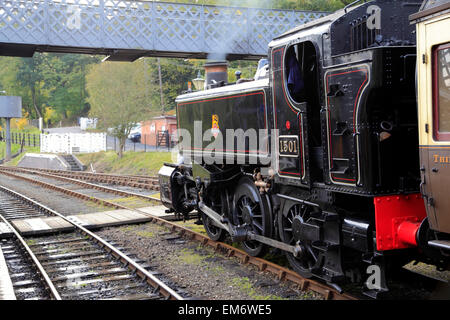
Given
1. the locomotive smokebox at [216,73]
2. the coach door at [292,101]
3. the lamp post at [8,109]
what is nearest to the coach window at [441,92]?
the coach door at [292,101]

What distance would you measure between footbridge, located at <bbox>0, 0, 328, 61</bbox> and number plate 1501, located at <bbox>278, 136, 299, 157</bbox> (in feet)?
24.2

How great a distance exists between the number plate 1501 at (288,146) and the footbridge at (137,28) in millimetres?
7390

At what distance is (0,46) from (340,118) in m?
9.68

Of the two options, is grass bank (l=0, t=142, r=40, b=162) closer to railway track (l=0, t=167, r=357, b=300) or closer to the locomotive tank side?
railway track (l=0, t=167, r=357, b=300)

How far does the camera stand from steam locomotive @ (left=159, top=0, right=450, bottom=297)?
4770 mm

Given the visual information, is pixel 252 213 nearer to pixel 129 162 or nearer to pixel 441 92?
pixel 441 92

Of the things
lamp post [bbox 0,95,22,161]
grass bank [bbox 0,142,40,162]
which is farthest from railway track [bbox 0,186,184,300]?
lamp post [bbox 0,95,22,161]

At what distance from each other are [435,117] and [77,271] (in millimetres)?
5828

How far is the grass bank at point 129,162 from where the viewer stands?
1138 inches

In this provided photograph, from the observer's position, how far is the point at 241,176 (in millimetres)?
8109

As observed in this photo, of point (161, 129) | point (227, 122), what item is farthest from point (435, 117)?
point (161, 129)

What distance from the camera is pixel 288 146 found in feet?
20.3

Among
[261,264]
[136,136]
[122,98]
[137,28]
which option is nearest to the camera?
[261,264]
